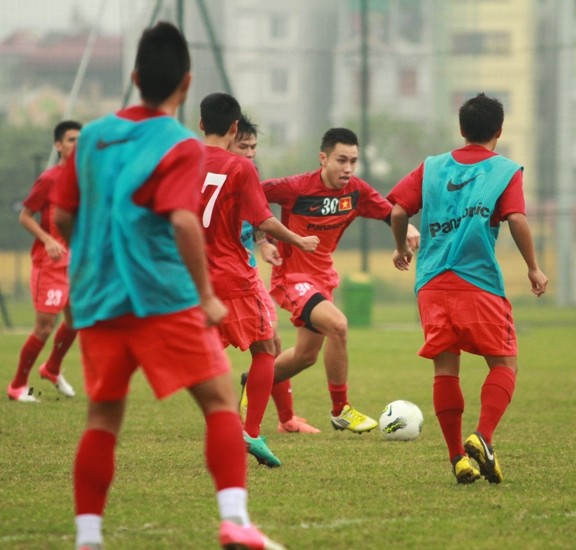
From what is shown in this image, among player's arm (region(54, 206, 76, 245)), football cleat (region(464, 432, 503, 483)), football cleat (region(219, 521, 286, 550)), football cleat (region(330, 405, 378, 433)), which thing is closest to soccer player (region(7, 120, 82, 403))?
football cleat (region(330, 405, 378, 433))

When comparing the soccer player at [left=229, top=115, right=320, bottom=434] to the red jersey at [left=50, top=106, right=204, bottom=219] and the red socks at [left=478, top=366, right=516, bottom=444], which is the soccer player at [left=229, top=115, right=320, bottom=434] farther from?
the red jersey at [left=50, top=106, right=204, bottom=219]

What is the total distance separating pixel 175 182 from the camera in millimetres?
3861

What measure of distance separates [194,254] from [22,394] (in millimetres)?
5927

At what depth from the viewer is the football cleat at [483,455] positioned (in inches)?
215

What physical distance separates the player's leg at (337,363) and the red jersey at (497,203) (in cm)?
188

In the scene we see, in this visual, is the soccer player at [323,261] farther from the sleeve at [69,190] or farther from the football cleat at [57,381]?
the sleeve at [69,190]

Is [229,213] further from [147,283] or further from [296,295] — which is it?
[147,283]

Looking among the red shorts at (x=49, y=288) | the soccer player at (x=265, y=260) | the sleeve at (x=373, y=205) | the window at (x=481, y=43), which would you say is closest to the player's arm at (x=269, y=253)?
the soccer player at (x=265, y=260)

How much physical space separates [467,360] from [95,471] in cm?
1033

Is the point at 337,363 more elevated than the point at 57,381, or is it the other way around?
the point at 337,363

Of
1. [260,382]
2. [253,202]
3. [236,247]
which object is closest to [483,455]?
[260,382]

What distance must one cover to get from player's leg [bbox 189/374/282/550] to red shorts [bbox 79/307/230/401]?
0.06 meters

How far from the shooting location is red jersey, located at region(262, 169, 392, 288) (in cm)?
789

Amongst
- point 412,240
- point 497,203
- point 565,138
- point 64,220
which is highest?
point 64,220
